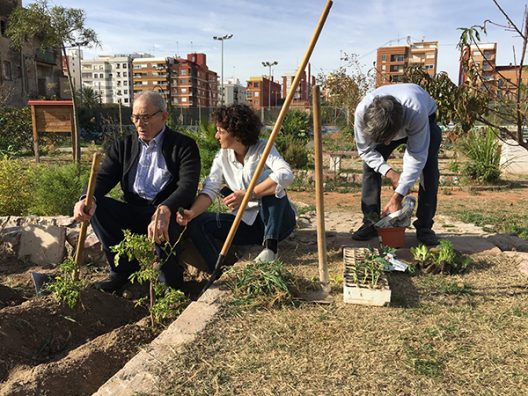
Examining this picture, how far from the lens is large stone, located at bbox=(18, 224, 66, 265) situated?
3.33m

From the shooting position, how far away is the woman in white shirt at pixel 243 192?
279 cm

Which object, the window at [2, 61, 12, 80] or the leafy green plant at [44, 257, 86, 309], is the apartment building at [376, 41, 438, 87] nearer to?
the window at [2, 61, 12, 80]

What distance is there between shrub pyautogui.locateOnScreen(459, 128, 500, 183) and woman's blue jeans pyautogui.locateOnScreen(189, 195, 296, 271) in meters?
6.04

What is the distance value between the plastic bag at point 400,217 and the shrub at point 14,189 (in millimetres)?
3158

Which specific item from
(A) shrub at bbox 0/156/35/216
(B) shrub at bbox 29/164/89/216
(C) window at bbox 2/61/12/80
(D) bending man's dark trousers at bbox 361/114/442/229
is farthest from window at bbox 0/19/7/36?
(D) bending man's dark trousers at bbox 361/114/442/229

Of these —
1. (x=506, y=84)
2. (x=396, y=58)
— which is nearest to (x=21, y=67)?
(x=506, y=84)

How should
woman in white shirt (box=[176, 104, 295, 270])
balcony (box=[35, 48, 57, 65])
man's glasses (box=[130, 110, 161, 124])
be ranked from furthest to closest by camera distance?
balcony (box=[35, 48, 57, 65]), woman in white shirt (box=[176, 104, 295, 270]), man's glasses (box=[130, 110, 161, 124])

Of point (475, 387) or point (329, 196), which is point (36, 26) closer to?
point (329, 196)

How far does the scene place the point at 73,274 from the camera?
2.48m

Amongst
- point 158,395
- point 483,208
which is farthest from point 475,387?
point 483,208

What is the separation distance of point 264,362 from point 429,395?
0.61 metres

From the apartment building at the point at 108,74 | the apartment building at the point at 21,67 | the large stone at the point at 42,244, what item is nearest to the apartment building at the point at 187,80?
the apartment building at the point at 108,74

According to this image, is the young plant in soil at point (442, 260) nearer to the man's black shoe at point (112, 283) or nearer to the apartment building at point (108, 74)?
the man's black shoe at point (112, 283)

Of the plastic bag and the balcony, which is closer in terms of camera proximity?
the plastic bag
